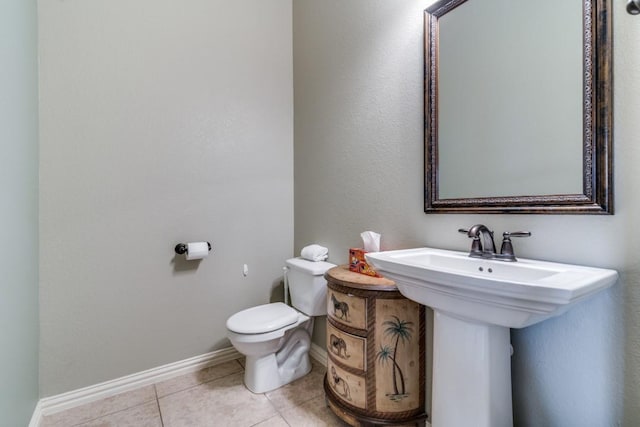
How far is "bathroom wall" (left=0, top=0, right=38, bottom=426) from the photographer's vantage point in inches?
41.9

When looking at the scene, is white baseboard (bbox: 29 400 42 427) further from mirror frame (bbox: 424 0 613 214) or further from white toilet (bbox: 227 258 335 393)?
mirror frame (bbox: 424 0 613 214)

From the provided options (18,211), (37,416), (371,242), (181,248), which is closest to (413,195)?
(371,242)

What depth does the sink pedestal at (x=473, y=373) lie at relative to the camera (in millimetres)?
881

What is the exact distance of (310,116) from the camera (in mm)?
2160

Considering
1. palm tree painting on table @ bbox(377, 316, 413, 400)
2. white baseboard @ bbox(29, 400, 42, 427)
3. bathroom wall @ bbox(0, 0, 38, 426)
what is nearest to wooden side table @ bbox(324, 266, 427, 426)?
palm tree painting on table @ bbox(377, 316, 413, 400)

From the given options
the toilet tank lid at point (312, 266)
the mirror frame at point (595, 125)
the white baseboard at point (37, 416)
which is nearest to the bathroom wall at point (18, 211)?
the white baseboard at point (37, 416)

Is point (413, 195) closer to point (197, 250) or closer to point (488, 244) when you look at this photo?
point (488, 244)

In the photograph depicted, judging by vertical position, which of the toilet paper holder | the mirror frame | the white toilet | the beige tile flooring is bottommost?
the beige tile flooring

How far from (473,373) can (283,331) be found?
1050 mm

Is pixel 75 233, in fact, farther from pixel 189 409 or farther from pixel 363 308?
pixel 363 308

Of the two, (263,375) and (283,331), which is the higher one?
(283,331)

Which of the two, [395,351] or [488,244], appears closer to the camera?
[488,244]

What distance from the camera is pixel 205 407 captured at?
1.56m

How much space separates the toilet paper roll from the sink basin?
49.7 inches
